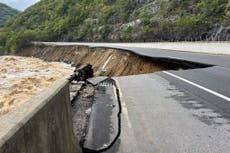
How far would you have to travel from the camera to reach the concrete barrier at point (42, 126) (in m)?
3.30

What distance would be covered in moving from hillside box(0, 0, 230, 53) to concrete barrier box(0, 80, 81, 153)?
48.1 meters

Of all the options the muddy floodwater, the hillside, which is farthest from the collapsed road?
the hillside

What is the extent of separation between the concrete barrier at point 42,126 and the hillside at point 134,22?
158 feet

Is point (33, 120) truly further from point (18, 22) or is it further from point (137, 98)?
point (18, 22)

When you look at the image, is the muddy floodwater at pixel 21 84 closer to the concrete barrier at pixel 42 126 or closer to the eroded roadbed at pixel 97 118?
the concrete barrier at pixel 42 126

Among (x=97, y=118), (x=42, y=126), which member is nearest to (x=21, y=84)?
(x=97, y=118)

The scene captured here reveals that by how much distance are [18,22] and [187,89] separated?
17797cm

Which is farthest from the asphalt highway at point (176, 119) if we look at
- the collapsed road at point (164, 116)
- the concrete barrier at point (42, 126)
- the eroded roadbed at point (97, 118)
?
the concrete barrier at point (42, 126)

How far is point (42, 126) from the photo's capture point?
4129 millimetres

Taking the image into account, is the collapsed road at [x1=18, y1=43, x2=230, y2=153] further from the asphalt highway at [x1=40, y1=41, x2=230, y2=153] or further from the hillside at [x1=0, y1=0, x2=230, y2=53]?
the hillside at [x1=0, y1=0, x2=230, y2=53]

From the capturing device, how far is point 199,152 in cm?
564

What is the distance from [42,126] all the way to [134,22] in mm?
82005

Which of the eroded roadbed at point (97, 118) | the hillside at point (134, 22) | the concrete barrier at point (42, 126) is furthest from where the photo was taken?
the hillside at point (134, 22)

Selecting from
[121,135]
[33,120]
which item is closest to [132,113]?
[121,135]
